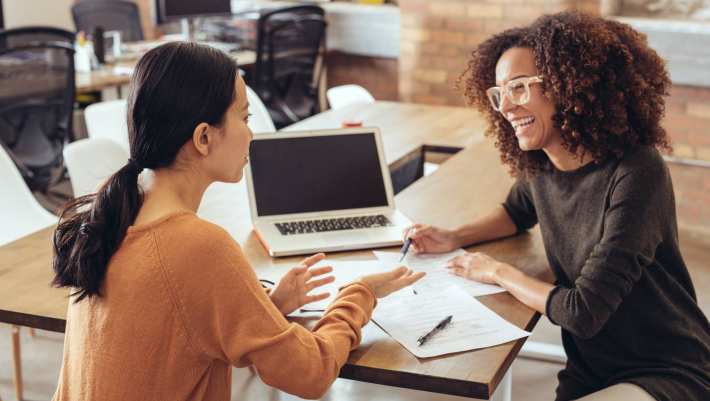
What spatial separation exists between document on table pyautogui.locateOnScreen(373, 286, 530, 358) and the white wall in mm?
5388

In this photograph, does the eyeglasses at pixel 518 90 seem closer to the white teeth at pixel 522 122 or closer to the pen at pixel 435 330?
the white teeth at pixel 522 122

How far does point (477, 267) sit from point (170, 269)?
0.81m

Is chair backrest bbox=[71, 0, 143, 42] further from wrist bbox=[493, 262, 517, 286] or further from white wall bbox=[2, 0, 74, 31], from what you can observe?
wrist bbox=[493, 262, 517, 286]

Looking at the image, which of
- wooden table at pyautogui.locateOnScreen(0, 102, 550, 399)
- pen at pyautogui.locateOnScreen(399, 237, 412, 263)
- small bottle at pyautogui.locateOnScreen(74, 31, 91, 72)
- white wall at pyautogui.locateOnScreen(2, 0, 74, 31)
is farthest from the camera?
white wall at pyautogui.locateOnScreen(2, 0, 74, 31)

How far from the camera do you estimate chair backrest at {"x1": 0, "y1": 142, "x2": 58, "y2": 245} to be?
2.83m

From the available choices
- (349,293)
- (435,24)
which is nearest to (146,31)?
(435,24)

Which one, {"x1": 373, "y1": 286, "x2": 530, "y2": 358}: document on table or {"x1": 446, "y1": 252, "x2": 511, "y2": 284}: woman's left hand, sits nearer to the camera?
{"x1": 373, "y1": 286, "x2": 530, "y2": 358}: document on table

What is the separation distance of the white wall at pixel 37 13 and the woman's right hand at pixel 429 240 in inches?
201

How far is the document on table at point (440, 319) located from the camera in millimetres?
1628

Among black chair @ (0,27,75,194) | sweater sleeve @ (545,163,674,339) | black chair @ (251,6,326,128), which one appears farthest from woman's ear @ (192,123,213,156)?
black chair @ (251,6,326,128)

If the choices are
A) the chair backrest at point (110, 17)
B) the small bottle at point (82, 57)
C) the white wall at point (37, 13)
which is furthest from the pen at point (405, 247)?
the white wall at point (37, 13)

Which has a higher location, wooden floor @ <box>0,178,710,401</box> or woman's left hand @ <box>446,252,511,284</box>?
woman's left hand @ <box>446,252,511,284</box>

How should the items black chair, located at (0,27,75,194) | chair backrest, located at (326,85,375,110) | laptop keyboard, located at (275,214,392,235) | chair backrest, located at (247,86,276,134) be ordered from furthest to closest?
chair backrest, located at (326,85,375,110) → black chair, located at (0,27,75,194) → chair backrest, located at (247,86,276,134) → laptop keyboard, located at (275,214,392,235)

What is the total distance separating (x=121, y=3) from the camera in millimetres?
6316
